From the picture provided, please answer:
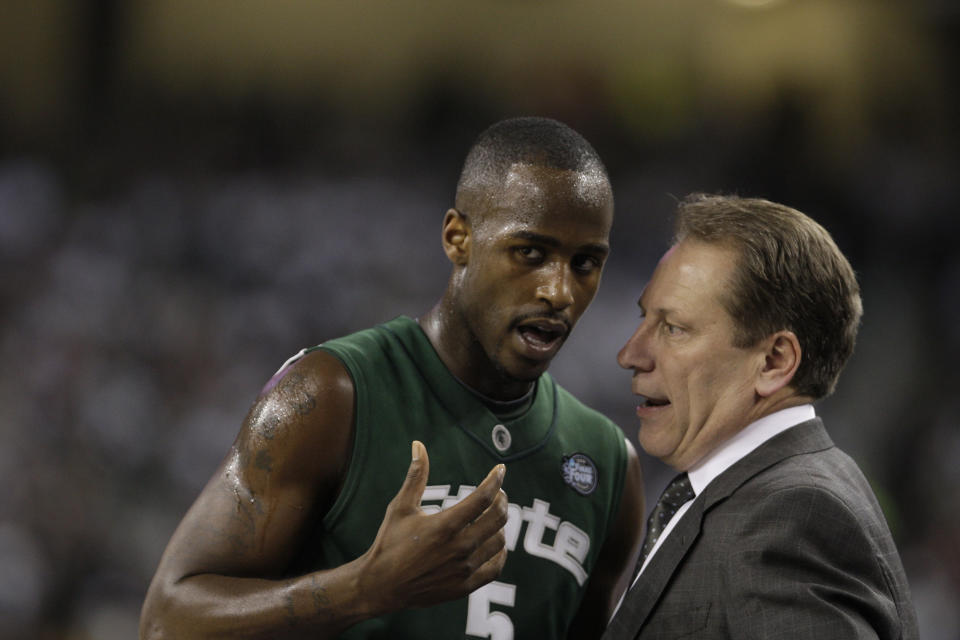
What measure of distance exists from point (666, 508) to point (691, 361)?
380mm

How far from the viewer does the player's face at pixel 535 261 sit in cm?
241

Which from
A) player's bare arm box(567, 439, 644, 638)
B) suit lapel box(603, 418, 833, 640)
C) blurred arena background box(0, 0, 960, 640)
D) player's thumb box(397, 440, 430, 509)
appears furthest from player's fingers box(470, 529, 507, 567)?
blurred arena background box(0, 0, 960, 640)

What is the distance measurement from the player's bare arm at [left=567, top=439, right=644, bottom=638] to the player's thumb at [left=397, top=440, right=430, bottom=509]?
1.16 metres

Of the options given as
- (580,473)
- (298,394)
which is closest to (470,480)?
(580,473)

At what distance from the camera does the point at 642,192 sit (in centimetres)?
852

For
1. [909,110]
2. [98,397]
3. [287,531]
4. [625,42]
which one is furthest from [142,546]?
[909,110]

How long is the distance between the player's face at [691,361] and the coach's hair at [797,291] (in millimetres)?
38

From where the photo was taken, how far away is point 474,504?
183cm

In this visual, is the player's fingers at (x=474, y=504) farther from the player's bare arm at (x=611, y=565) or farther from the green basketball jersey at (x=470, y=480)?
the player's bare arm at (x=611, y=565)

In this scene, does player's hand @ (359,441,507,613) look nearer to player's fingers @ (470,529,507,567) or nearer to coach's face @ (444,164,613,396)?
player's fingers @ (470,529,507,567)

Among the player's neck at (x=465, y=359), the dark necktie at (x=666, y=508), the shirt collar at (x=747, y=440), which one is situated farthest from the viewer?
the player's neck at (x=465, y=359)

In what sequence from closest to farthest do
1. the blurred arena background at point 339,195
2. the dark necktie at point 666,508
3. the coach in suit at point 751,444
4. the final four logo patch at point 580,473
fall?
the coach in suit at point 751,444, the dark necktie at point 666,508, the final four logo patch at point 580,473, the blurred arena background at point 339,195

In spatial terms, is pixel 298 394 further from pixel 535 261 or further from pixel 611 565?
pixel 611 565

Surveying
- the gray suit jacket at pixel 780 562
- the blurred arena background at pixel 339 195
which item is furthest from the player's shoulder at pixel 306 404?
the blurred arena background at pixel 339 195
